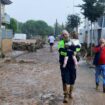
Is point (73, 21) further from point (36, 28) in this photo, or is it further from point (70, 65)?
point (70, 65)

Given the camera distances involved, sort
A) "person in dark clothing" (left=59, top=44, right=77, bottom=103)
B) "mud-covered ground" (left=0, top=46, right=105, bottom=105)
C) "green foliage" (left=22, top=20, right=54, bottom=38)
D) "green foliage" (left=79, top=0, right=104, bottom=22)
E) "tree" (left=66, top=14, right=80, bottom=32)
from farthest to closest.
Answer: "green foliage" (left=22, top=20, right=54, bottom=38) < "tree" (left=66, top=14, right=80, bottom=32) < "green foliage" (left=79, top=0, right=104, bottom=22) < "person in dark clothing" (left=59, top=44, right=77, bottom=103) < "mud-covered ground" (left=0, top=46, right=105, bottom=105)

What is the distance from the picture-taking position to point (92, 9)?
34875 millimetres

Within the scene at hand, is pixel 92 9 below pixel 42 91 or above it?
above

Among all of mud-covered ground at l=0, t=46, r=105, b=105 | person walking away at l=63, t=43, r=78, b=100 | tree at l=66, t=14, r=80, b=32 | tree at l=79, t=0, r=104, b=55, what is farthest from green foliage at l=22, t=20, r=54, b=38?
person walking away at l=63, t=43, r=78, b=100

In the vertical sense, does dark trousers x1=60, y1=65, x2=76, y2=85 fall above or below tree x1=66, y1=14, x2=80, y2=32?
below

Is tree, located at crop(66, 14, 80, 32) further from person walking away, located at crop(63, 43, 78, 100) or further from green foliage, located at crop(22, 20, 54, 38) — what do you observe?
person walking away, located at crop(63, 43, 78, 100)

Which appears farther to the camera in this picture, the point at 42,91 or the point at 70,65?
the point at 42,91

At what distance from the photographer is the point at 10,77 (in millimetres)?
18859

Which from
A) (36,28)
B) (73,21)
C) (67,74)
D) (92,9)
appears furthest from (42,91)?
(36,28)

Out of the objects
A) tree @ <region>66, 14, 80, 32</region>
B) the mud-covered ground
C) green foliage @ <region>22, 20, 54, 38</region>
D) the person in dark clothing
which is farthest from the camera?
green foliage @ <region>22, 20, 54, 38</region>

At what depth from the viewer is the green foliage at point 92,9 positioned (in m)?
34.7

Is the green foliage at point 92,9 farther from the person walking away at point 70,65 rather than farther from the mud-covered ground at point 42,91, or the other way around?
the person walking away at point 70,65

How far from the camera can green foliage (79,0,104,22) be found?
34719mm

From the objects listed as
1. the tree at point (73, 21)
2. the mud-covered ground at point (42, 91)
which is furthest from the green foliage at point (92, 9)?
the tree at point (73, 21)
